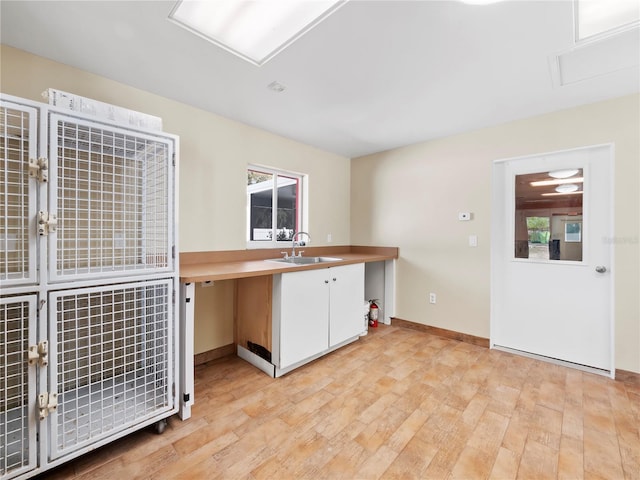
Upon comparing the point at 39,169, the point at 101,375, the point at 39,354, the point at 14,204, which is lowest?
the point at 101,375

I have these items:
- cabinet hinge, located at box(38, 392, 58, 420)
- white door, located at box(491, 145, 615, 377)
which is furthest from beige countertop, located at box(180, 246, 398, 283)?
white door, located at box(491, 145, 615, 377)

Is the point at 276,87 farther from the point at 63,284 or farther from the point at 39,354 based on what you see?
the point at 39,354

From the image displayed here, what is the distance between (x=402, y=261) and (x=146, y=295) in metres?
2.79

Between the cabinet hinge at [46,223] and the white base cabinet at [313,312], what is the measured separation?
136 cm

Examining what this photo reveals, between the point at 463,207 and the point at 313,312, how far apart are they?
1997 millimetres

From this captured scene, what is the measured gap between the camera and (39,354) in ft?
4.11

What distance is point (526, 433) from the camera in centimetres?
166

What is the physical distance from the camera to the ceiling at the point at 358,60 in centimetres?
143

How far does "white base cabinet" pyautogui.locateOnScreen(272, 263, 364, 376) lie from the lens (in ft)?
7.42

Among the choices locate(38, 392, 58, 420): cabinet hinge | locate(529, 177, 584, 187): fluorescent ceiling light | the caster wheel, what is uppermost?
locate(529, 177, 584, 187): fluorescent ceiling light

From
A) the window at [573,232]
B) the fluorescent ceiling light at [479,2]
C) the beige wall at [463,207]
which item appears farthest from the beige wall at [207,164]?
the window at [573,232]

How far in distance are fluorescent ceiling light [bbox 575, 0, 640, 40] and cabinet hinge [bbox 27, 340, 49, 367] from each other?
9.76 ft

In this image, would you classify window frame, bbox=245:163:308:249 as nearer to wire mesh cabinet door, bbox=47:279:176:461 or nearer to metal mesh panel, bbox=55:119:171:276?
metal mesh panel, bbox=55:119:171:276

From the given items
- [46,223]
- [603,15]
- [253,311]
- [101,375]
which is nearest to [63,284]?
[46,223]
